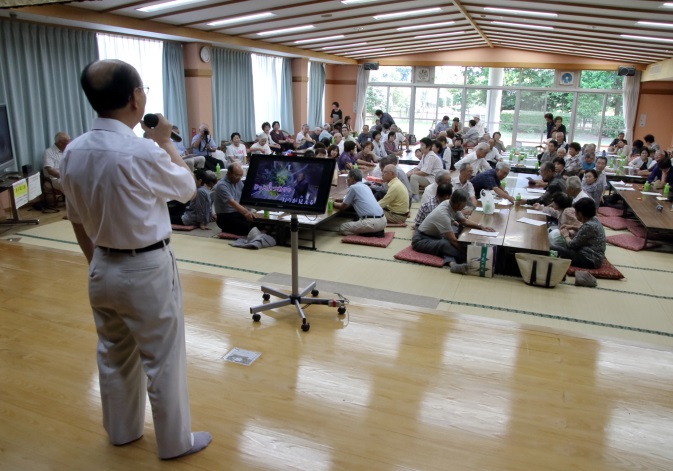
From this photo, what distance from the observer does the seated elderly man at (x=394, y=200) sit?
6.88 m

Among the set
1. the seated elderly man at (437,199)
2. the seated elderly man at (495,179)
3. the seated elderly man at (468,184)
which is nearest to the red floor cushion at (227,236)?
the seated elderly man at (437,199)

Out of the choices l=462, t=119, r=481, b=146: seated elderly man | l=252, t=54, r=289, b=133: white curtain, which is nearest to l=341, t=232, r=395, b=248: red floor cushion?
l=252, t=54, r=289, b=133: white curtain

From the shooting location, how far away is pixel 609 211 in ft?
26.0

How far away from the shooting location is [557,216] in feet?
20.6

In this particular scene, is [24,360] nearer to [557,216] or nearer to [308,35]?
[557,216]

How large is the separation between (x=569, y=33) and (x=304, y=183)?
29.2 feet

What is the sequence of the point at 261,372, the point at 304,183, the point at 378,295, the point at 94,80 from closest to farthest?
the point at 94,80, the point at 261,372, the point at 304,183, the point at 378,295

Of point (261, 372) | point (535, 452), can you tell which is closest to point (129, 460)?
point (261, 372)

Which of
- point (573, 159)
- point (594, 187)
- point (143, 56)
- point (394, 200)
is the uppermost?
point (143, 56)

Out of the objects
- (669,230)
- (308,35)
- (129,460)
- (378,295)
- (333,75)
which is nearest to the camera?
(129,460)

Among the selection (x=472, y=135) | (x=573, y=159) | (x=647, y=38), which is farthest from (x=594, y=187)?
(x=472, y=135)

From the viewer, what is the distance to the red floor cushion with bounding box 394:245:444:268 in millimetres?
5266

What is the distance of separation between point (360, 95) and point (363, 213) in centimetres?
1125

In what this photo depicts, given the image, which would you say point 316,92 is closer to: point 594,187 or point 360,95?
point 360,95
